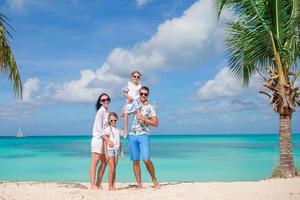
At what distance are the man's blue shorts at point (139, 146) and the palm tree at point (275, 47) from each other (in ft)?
12.5

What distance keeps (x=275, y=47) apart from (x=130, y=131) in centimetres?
440

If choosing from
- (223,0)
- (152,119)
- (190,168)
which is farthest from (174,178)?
(152,119)

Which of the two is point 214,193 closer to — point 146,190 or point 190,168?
point 146,190

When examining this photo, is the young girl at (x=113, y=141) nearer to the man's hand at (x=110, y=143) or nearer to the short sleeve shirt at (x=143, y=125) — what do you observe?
the man's hand at (x=110, y=143)

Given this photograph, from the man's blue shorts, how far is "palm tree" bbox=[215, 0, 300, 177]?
382 cm

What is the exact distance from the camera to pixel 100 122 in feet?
28.6

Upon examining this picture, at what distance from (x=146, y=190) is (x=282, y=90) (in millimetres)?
4172

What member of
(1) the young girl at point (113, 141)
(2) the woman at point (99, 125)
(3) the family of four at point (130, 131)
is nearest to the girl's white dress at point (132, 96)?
(3) the family of four at point (130, 131)

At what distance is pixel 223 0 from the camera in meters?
11.4

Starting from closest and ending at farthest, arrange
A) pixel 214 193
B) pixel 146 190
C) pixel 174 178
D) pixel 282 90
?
1. pixel 214 193
2. pixel 146 190
3. pixel 282 90
4. pixel 174 178

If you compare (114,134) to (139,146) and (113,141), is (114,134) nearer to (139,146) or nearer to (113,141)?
(113,141)

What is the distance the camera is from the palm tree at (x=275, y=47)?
1066cm

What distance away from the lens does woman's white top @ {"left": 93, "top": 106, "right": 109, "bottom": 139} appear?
8.70 metres

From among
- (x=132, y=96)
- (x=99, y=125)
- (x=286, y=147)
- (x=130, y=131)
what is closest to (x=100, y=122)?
(x=99, y=125)
